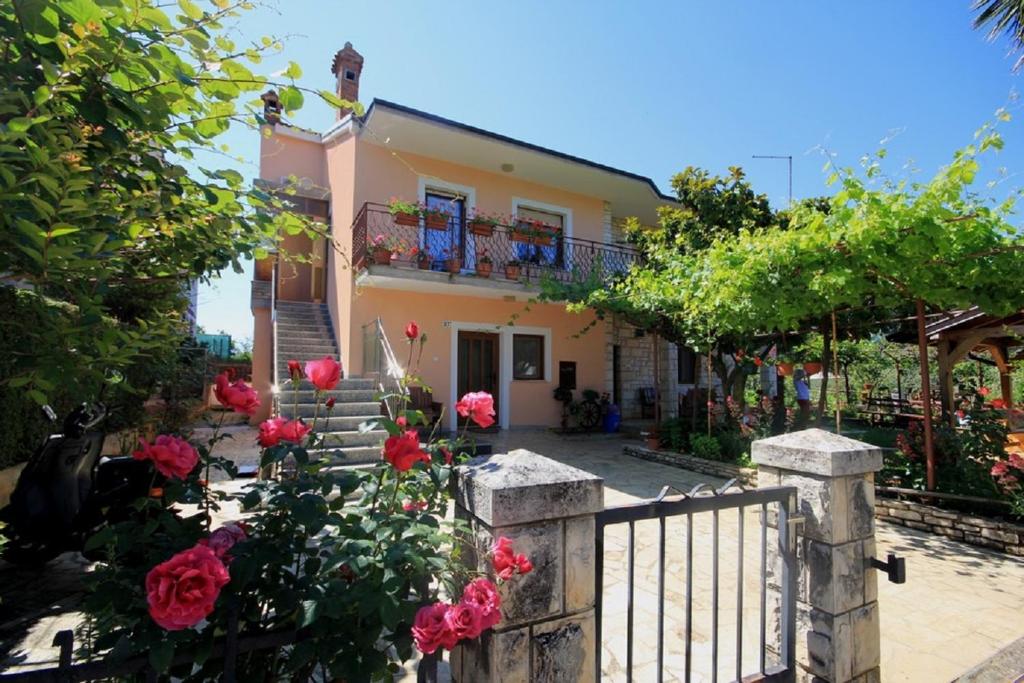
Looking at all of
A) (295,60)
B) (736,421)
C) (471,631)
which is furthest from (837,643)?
(736,421)

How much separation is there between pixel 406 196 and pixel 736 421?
795 cm

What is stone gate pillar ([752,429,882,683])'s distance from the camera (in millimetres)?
2154

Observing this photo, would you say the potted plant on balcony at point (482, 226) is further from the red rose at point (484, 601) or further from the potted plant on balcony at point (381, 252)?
the red rose at point (484, 601)

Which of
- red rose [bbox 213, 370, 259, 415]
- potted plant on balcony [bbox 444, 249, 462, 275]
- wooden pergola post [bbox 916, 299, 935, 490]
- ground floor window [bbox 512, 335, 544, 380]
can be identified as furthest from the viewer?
ground floor window [bbox 512, 335, 544, 380]

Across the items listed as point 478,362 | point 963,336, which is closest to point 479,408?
point 478,362

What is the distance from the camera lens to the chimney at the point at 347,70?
10523 millimetres

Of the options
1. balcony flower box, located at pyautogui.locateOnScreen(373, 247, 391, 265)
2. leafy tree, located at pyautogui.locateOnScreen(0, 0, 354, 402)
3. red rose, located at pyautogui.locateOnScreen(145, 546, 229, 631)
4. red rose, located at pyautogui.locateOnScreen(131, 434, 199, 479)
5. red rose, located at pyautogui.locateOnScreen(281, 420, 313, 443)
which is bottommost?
red rose, located at pyautogui.locateOnScreen(145, 546, 229, 631)

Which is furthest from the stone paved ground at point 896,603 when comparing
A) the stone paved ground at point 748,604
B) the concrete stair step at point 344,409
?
the concrete stair step at point 344,409

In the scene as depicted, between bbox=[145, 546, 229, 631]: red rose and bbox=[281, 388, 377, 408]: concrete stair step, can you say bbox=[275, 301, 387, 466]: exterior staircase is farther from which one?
bbox=[145, 546, 229, 631]: red rose

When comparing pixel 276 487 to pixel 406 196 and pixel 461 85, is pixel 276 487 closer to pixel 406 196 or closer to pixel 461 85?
pixel 461 85

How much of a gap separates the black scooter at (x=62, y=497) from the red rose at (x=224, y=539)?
8.77ft

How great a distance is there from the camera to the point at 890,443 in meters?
7.68

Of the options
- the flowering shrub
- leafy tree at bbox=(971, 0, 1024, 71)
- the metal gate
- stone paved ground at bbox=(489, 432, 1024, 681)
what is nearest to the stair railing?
stone paved ground at bbox=(489, 432, 1024, 681)

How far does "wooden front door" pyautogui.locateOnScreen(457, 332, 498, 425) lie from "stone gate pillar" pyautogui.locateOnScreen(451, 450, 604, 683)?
8836mm
